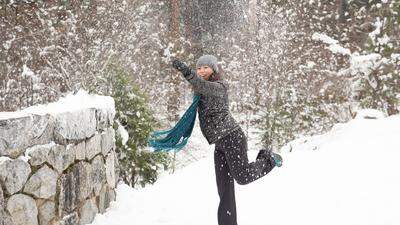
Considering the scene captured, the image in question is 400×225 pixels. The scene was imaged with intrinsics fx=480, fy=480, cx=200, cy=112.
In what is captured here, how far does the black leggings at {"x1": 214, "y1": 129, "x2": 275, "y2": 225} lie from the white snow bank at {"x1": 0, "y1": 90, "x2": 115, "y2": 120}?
1.39m

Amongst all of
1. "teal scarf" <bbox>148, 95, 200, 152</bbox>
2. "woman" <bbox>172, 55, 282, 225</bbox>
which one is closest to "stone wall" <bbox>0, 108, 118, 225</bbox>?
"teal scarf" <bbox>148, 95, 200, 152</bbox>

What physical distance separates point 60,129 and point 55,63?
951 centimetres

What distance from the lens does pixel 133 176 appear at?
8.84 m

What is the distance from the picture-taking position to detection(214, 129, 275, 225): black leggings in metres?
3.93

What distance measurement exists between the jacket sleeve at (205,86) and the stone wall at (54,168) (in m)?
1.15

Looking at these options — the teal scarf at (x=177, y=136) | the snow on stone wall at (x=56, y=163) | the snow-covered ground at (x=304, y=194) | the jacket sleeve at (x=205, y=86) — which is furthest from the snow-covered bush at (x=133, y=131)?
the jacket sleeve at (x=205, y=86)

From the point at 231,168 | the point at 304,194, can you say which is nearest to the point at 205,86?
the point at 231,168

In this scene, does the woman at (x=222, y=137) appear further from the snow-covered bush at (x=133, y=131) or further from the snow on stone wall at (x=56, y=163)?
the snow-covered bush at (x=133, y=131)

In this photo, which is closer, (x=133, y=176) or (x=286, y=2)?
(x=133, y=176)

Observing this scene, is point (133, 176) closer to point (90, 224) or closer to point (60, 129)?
point (90, 224)

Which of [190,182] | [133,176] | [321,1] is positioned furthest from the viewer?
[321,1]

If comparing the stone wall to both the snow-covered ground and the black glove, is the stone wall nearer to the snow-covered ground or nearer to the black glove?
the snow-covered ground

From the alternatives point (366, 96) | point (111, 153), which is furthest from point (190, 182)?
point (366, 96)

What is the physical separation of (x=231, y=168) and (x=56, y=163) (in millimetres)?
1445
